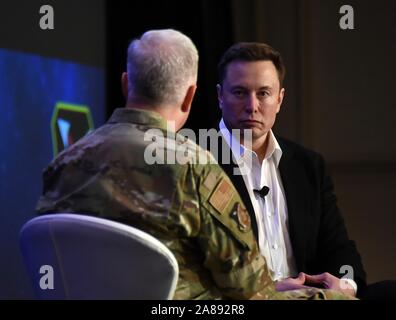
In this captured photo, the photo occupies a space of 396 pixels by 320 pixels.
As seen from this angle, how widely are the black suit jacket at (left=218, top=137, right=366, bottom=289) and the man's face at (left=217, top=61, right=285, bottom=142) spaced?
139 mm

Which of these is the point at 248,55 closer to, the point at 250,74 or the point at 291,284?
the point at 250,74

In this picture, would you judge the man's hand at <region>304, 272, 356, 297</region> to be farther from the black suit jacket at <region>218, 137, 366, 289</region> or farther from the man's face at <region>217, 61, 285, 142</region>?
the man's face at <region>217, 61, 285, 142</region>

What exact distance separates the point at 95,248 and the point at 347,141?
313 cm

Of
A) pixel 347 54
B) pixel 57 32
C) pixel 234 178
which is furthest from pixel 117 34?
pixel 234 178

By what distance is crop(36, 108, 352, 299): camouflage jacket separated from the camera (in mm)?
1605

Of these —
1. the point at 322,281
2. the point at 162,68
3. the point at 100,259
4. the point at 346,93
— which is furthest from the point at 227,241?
the point at 346,93

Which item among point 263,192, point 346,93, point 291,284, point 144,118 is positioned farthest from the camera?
point 346,93

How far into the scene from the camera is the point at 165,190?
162 cm

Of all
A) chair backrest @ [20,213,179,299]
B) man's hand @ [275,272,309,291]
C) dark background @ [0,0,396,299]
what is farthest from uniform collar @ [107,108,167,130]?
dark background @ [0,0,396,299]

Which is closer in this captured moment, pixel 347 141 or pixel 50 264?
pixel 50 264

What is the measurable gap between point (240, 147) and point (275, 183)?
168mm

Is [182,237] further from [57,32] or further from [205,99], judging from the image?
[205,99]

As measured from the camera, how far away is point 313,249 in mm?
2398

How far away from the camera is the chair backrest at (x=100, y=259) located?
1539 mm
